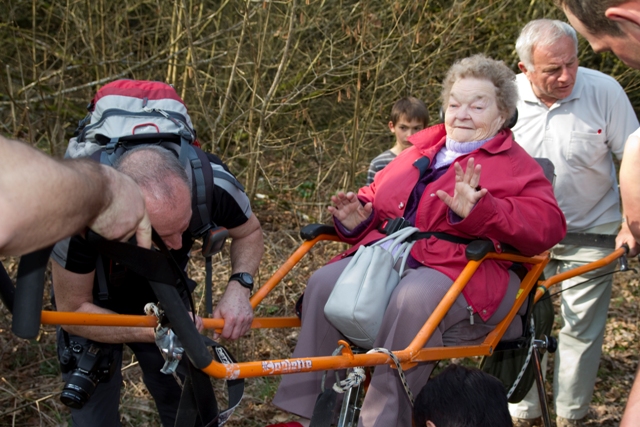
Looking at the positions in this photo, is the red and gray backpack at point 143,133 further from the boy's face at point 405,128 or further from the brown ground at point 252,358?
the boy's face at point 405,128

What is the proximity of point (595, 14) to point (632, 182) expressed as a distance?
1572 millimetres

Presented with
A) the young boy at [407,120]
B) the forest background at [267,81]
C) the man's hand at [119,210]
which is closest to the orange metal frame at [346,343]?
the man's hand at [119,210]

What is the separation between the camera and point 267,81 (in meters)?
6.80

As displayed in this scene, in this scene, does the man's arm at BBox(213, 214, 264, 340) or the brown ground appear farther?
the brown ground

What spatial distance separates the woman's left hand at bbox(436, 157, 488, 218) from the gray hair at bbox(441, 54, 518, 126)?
0.71 meters

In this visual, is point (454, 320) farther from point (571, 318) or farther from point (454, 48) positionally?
point (454, 48)

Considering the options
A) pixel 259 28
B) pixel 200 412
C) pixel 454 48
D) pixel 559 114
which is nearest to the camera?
pixel 200 412

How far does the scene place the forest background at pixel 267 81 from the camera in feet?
16.3

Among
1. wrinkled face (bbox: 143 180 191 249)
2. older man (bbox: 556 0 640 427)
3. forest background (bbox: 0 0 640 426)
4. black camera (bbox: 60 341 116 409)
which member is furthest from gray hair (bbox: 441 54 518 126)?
black camera (bbox: 60 341 116 409)

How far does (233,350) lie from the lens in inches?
188

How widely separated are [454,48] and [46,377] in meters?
4.78

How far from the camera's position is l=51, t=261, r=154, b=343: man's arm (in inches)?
108

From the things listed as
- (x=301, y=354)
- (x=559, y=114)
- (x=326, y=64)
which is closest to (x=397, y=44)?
(x=326, y=64)

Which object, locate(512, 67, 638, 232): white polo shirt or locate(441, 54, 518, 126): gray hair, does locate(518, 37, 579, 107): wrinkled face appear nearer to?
A: locate(512, 67, 638, 232): white polo shirt
